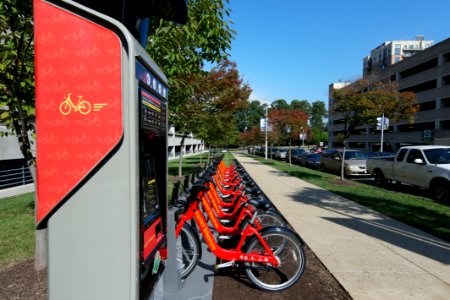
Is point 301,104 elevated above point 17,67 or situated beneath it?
elevated above

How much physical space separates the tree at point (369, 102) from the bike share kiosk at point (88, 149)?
12.7m

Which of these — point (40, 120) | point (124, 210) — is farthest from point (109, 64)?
point (124, 210)

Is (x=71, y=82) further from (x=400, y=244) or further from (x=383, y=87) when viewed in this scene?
(x=383, y=87)

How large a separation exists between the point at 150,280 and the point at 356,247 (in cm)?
414

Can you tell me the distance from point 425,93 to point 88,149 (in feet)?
176

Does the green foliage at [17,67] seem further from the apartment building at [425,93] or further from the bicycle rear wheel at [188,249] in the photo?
the apartment building at [425,93]

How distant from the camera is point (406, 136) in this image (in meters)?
49.0

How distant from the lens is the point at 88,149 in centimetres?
174

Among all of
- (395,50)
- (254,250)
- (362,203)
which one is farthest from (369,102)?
(395,50)

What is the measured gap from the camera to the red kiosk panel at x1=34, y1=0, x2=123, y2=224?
172 cm

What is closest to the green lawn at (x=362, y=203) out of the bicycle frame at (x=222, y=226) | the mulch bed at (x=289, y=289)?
the bicycle frame at (x=222, y=226)

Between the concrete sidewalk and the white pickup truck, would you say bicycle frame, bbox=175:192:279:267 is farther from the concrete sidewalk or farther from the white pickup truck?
the white pickup truck

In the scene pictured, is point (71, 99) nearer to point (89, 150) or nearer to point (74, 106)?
point (74, 106)

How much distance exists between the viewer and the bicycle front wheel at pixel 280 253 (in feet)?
12.7
